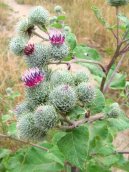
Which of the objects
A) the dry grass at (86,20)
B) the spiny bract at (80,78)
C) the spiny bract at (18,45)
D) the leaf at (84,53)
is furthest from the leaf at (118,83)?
the dry grass at (86,20)

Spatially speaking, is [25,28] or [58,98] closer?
[58,98]

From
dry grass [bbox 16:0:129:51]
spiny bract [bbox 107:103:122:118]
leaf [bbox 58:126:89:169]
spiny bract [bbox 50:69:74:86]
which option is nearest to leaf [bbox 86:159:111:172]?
spiny bract [bbox 107:103:122:118]

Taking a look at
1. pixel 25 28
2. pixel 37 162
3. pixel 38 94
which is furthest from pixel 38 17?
pixel 37 162

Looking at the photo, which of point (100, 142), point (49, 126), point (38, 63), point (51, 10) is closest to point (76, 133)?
point (49, 126)

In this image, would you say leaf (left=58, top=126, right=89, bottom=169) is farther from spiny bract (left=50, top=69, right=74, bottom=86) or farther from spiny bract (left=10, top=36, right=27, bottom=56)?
spiny bract (left=10, top=36, right=27, bottom=56)

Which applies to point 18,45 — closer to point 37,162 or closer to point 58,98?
point 58,98

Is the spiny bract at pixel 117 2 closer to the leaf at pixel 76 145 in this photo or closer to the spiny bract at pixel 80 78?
the spiny bract at pixel 80 78

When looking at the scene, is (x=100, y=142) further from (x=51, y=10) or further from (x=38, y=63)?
(x=51, y=10)
